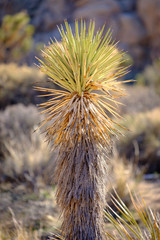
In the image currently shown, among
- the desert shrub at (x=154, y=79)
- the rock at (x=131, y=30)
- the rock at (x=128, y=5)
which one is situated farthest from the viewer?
the rock at (x=128, y=5)

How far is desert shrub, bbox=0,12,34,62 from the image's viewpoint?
53.5ft

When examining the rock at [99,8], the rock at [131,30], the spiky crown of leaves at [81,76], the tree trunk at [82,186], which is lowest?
the tree trunk at [82,186]

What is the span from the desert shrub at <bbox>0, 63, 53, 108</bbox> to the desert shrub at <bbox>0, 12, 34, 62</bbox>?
3.96m

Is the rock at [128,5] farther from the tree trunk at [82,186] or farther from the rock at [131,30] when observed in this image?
the tree trunk at [82,186]

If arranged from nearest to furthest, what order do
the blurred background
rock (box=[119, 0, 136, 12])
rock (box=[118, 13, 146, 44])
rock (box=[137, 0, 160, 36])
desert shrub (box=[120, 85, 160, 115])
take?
the blurred background → desert shrub (box=[120, 85, 160, 115]) → rock (box=[137, 0, 160, 36]) → rock (box=[118, 13, 146, 44]) → rock (box=[119, 0, 136, 12])

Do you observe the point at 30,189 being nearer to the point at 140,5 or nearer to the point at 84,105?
the point at 84,105

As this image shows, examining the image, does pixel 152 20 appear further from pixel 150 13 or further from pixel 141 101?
pixel 141 101

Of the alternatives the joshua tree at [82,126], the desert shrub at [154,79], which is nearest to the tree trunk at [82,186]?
the joshua tree at [82,126]

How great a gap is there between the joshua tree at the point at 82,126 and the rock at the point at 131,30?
2614cm

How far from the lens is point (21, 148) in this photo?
6.59 metres

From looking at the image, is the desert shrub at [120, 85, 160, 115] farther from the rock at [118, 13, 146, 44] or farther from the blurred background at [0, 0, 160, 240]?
the rock at [118, 13, 146, 44]

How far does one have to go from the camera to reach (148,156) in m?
7.43

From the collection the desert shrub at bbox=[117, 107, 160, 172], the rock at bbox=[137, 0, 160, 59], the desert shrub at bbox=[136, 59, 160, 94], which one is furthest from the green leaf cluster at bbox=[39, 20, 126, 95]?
the rock at bbox=[137, 0, 160, 59]

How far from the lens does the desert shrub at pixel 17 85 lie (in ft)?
37.8
